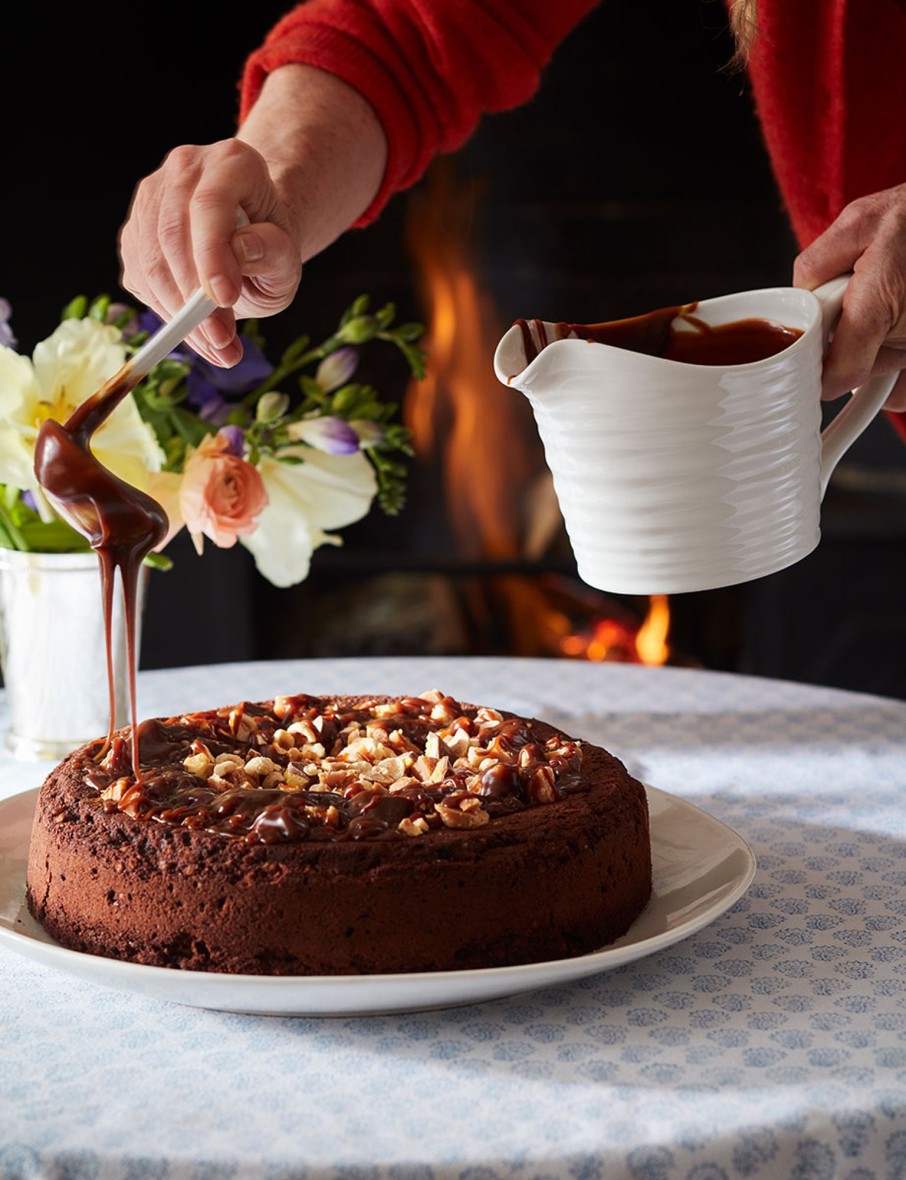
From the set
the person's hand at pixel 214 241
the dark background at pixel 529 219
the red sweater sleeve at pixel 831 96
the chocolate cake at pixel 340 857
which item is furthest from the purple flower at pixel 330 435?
the dark background at pixel 529 219

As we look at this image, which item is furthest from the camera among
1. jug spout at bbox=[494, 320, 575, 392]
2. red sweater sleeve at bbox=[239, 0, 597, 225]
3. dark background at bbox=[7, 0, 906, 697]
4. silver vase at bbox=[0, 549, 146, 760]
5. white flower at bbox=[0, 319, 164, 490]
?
dark background at bbox=[7, 0, 906, 697]

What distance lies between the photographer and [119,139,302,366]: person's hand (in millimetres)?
1117

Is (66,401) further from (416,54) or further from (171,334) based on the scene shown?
(416,54)

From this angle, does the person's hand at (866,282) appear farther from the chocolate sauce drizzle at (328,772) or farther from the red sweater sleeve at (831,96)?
the red sweater sleeve at (831,96)

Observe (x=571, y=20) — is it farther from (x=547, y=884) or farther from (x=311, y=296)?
(x=311, y=296)

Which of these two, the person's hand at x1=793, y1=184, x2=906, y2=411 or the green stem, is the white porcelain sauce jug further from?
the green stem

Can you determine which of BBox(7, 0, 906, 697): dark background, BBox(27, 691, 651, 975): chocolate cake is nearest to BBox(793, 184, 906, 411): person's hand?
BBox(27, 691, 651, 975): chocolate cake

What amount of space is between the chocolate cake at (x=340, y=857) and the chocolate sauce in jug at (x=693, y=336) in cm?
33

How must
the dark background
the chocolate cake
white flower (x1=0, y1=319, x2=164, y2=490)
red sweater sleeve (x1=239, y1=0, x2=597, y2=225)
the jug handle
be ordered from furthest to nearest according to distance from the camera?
the dark background
red sweater sleeve (x1=239, y1=0, x2=597, y2=225)
white flower (x1=0, y1=319, x2=164, y2=490)
the jug handle
the chocolate cake

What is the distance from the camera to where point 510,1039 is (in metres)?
0.83

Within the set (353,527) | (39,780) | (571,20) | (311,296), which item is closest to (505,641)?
(353,527)

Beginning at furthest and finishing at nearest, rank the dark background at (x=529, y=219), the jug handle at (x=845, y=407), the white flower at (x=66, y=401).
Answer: the dark background at (x=529, y=219), the white flower at (x=66, y=401), the jug handle at (x=845, y=407)

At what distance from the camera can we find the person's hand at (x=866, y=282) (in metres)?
1.06

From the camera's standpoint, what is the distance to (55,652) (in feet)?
4.60
